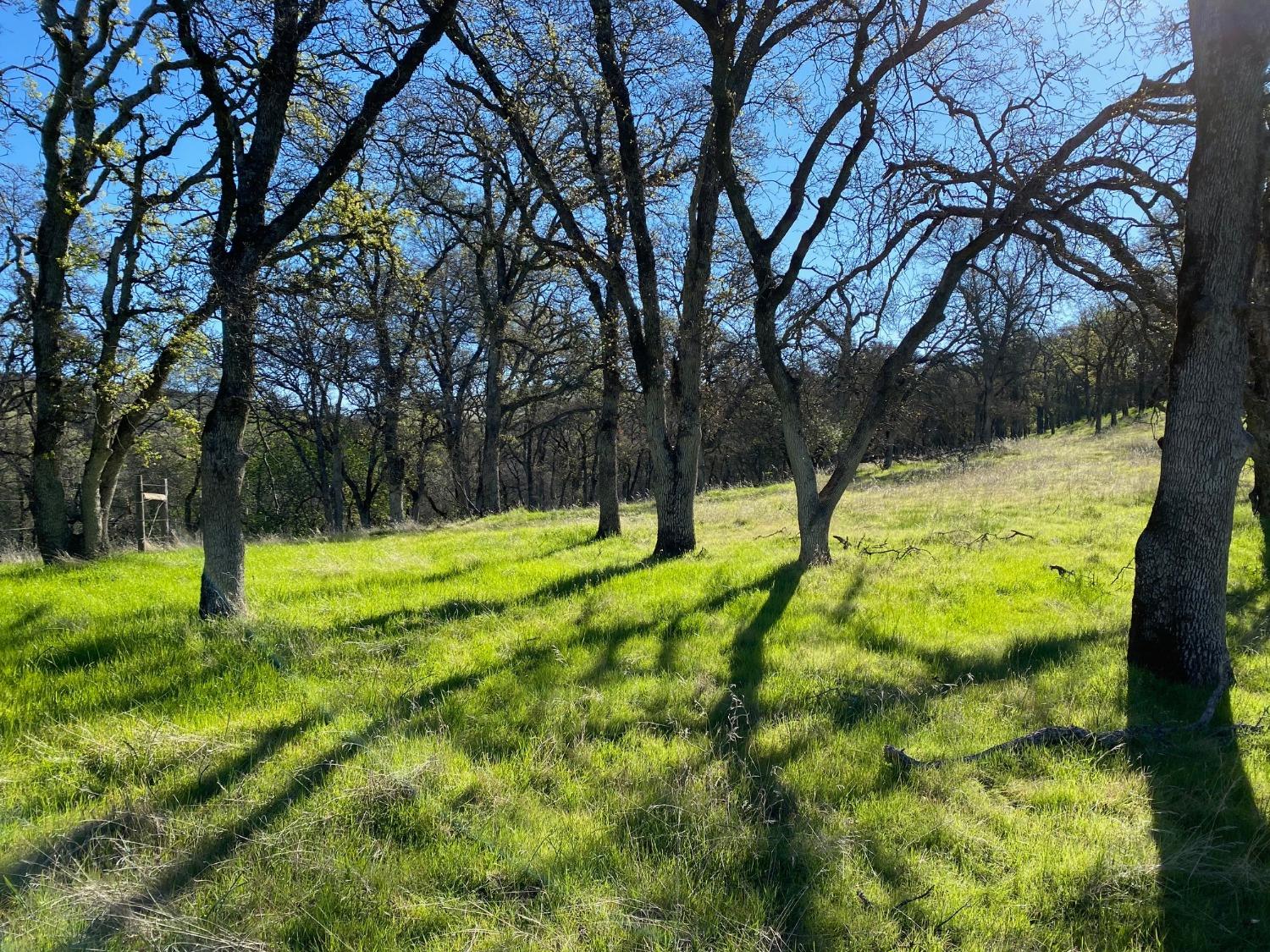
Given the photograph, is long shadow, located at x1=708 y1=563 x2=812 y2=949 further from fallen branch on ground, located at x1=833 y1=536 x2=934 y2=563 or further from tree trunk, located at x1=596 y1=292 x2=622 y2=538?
tree trunk, located at x1=596 y1=292 x2=622 y2=538

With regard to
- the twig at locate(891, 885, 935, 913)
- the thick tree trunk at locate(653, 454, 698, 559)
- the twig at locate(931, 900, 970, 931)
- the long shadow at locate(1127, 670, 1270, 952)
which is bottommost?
the long shadow at locate(1127, 670, 1270, 952)

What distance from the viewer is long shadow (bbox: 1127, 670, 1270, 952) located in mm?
2559

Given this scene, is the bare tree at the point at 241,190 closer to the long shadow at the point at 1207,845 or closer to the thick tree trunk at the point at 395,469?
the long shadow at the point at 1207,845

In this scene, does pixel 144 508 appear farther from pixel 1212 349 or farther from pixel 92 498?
pixel 1212 349

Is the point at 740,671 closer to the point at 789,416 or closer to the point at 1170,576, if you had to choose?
the point at 1170,576

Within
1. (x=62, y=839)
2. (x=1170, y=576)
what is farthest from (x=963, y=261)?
(x=62, y=839)

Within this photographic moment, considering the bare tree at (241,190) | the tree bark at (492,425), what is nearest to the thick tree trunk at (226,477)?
the bare tree at (241,190)

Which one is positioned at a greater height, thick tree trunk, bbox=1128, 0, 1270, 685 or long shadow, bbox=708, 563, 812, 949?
thick tree trunk, bbox=1128, 0, 1270, 685

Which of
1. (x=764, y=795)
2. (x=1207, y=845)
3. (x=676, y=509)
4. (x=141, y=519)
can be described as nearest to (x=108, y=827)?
Answer: (x=764, y=795)

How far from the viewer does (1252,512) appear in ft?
35.2

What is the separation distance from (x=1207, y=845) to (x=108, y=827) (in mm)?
4936

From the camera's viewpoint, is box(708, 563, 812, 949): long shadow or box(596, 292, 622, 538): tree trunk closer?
box(708, 563, 812, 949): long shadow

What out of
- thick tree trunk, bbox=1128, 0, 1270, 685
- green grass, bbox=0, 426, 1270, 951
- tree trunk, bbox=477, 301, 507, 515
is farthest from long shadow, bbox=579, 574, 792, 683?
tree trunk, bbox=477, 301, 507, 515

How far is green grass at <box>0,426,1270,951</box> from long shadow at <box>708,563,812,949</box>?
0.02 metres
